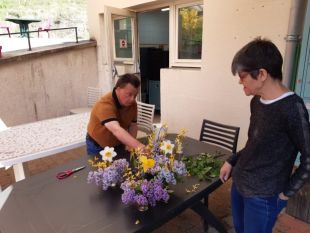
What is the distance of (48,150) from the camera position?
197 centimetres

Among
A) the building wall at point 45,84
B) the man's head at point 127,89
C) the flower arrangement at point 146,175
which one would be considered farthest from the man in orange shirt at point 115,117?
the building wall at point 45,84

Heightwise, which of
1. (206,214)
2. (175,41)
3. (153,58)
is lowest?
(206,214)

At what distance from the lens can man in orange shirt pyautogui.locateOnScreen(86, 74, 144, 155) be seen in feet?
5.39

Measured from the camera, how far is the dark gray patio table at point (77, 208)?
1052 millimetres

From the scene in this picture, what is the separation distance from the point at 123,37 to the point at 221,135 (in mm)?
3342

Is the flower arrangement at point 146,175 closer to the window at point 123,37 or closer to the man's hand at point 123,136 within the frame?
the man's hand at point 123,136

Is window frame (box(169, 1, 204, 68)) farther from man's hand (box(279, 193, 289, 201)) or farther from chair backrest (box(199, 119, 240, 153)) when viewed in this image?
man's hand (box(279, 193, 289, 201))

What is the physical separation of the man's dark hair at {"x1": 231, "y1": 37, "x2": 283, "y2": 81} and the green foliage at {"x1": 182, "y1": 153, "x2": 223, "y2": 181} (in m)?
0.70

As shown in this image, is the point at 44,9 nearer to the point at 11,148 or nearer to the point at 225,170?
the point at 11,148

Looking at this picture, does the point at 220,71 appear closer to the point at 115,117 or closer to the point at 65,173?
the point at 115,117

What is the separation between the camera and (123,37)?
4738 millimetres

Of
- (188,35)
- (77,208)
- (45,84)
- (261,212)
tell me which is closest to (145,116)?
(188,35)

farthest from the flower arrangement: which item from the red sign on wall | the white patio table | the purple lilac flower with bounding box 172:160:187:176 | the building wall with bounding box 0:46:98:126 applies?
the red sign on wall

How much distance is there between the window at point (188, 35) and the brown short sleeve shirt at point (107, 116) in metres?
2.01
